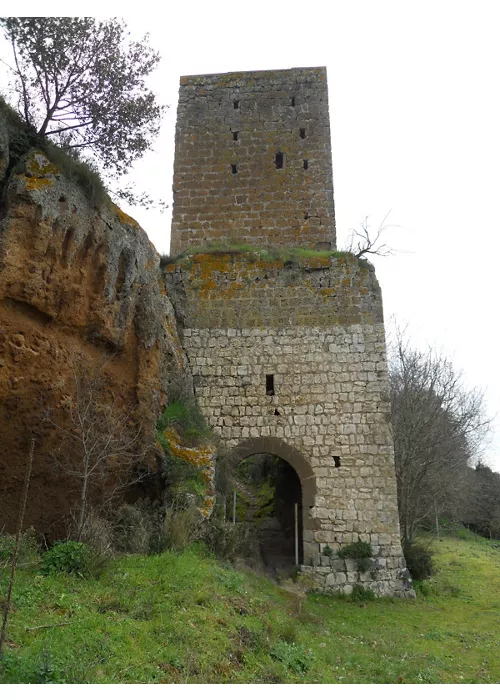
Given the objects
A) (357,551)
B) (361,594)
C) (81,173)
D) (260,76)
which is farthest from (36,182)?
(260,76)

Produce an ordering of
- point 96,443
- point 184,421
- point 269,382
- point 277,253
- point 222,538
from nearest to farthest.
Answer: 1. point 96,443
2. point 222,538
3. point 184,421
4. point 269,382
5. point 277,253

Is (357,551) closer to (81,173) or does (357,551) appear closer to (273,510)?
(273,510)

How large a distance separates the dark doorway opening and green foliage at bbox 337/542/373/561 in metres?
0.93

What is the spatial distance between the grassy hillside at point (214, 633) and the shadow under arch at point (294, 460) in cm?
149

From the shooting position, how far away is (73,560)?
633 centimetres

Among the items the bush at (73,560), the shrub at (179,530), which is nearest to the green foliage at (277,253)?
the shrub at (179,530)

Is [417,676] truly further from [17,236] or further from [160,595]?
[17,236]

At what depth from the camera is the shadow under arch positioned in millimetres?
10773

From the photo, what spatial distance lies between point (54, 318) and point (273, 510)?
1003 centimetres

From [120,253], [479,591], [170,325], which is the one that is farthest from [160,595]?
[479,591]

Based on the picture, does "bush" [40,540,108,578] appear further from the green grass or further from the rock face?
the green grass

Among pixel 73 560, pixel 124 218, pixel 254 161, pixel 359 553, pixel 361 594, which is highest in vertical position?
pixel 254 161

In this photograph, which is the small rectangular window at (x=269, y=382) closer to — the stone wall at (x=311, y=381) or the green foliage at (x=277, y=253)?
the stone wall at (x=311, y=381)

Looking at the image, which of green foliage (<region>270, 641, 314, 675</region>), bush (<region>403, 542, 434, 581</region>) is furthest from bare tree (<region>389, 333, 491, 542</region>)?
green foliage (<region>270, 641, 314, 675</region>)
